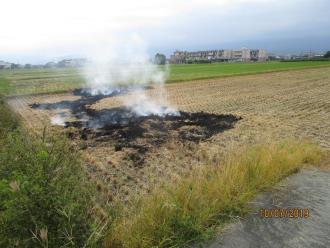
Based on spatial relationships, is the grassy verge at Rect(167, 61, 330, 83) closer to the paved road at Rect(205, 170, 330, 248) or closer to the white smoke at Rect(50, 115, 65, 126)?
the white smoke at Rect(50, 115, 65, 126)

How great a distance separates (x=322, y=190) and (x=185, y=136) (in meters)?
7.22

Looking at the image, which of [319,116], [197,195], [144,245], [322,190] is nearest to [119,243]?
[144,245]

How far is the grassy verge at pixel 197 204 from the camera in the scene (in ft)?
14.0

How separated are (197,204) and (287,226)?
4.02 feet

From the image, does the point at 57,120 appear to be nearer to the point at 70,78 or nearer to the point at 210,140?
the point at 210,140

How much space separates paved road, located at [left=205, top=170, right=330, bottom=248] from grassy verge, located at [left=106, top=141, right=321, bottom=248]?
21cm

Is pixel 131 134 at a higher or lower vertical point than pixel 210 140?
lower

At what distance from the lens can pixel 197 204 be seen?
4934 millimetres

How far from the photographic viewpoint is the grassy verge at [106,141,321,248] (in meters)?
4.27

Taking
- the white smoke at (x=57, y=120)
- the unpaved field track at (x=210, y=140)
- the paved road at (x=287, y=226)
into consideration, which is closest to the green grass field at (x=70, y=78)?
the white smoke at (x=57, y=120)

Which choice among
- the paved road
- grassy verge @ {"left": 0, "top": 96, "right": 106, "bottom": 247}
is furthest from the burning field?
grassy verge @ {"left": 0, "top": 96, "right": 106, "bottom": 247}

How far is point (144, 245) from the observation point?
13.4 feet

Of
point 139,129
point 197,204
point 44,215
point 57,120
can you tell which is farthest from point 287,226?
point 57,120

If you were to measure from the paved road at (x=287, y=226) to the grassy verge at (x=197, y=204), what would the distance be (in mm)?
207
